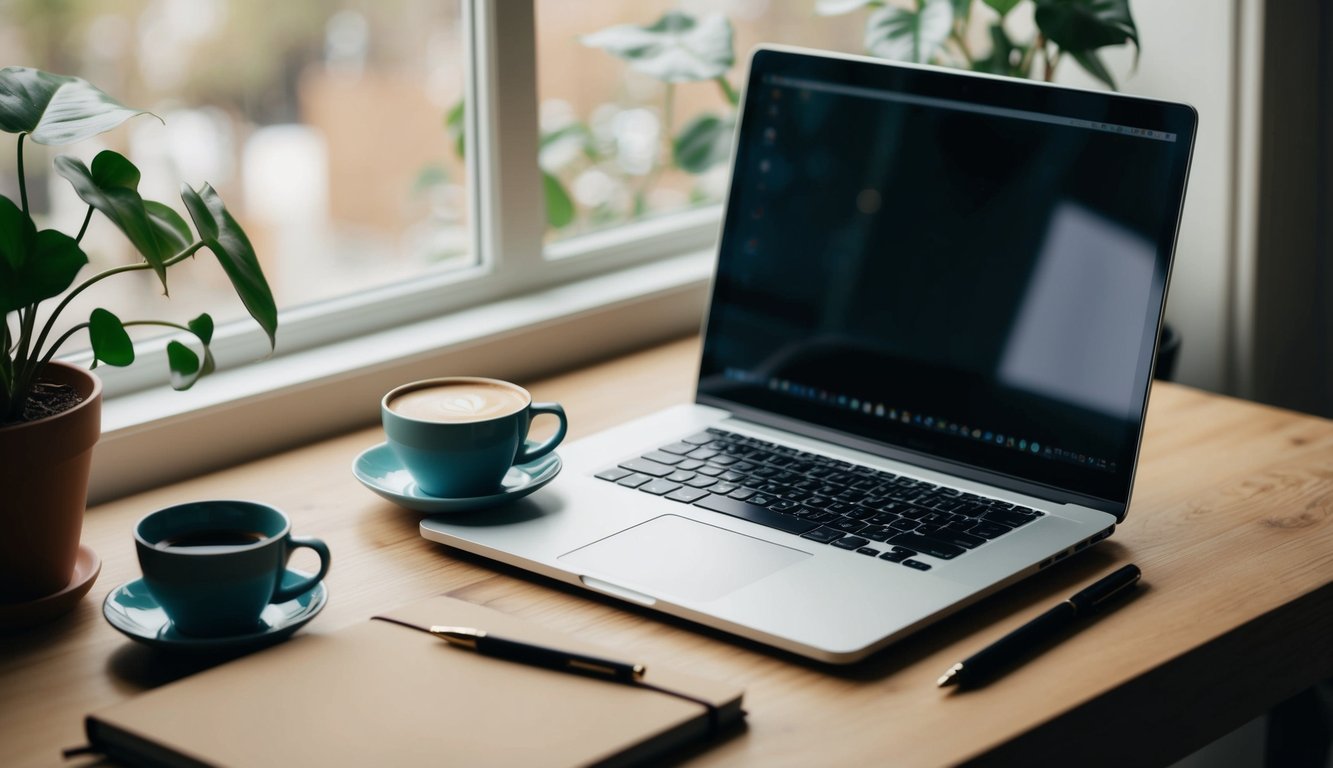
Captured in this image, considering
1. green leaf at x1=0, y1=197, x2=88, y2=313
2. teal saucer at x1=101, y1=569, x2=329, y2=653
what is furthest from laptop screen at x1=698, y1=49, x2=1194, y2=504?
green leaf at x1=0, y1=197, x2=88, y2=313

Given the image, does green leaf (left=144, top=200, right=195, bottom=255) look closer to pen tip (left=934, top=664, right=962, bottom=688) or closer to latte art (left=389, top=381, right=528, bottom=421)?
latte art (left=389, top=381, right=528, bottom=421)

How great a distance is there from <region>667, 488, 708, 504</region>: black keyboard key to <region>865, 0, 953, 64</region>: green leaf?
59 centimetres

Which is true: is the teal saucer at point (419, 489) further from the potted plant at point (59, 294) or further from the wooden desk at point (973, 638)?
the potted plant at point (59, 294)

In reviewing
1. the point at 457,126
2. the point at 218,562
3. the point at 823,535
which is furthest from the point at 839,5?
the point at 218,562

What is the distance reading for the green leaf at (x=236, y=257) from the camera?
0.82 meters

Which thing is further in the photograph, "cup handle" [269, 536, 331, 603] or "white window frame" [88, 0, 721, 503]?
"white window frame" [88, 0, 721, 503]

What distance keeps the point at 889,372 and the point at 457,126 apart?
1.85ft

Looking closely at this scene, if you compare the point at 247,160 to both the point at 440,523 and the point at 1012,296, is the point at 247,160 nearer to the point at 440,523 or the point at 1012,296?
the point at 440,523

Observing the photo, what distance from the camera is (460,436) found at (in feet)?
3.20

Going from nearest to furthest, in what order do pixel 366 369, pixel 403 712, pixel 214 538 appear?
pixel 403 712 → pixel 214 538 → pixel 366 369

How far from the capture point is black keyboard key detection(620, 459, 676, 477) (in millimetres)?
1070

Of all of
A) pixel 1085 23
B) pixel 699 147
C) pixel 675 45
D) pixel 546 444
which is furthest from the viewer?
pixel 699 147

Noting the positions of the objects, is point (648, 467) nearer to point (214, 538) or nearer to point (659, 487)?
point (659, 487)

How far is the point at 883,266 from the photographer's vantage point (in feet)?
3.70
